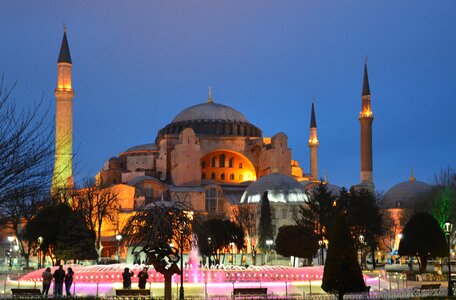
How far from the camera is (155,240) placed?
23.1 m

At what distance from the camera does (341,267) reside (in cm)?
2033

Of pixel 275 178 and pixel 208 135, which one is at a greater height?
pixel 208 135

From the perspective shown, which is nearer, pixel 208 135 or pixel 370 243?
pixel 370 243

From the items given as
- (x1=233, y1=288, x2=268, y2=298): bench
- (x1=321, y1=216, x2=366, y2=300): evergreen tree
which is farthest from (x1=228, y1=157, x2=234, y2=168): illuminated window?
(x1=321, y1=216, x2=366, y2=300): evergreen tree

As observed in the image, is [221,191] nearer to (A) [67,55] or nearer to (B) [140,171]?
(B) [140,171]

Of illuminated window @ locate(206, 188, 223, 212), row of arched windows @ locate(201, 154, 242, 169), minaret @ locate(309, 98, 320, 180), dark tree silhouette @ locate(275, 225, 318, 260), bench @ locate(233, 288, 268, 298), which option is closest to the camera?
bench @ locate(233, 288, 268, 298)

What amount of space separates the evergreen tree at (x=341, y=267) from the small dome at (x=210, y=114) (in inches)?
2542

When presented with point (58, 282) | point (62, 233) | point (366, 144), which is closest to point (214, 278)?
point (58, 282)

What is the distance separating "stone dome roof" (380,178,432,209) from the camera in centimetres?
8066

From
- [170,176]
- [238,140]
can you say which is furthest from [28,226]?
[238,140]

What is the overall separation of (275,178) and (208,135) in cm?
1334

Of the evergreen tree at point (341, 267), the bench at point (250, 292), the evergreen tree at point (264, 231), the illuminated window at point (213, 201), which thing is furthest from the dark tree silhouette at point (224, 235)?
the evergreen tree at point (341, 267)

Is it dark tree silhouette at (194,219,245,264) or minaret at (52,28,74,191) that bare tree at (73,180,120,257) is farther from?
dark tree silhouette at (194,219,245,264)

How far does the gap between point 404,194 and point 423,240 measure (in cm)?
4738
